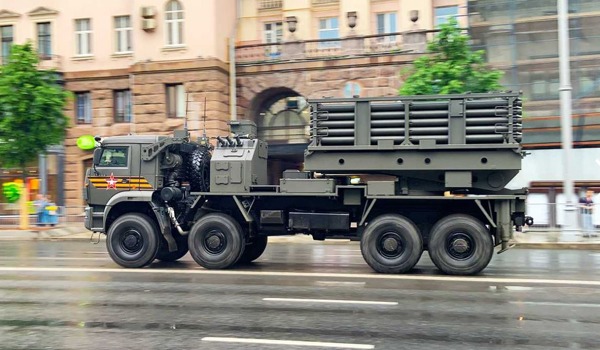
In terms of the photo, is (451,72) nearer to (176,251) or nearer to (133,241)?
(176,251)

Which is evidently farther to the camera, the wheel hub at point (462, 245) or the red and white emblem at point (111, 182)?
the red and white emblem at point (111, 182)

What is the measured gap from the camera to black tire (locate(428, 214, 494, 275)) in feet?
36.9

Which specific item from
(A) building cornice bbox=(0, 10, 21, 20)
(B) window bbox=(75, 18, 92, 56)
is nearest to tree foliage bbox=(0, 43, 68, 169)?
(B) window bbox=(75, 18, 92, 56)

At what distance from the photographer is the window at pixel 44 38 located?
30.8m

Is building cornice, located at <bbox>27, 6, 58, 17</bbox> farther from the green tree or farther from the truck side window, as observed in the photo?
the truck side window

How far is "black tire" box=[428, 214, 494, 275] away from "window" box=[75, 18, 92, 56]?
24.4 metres

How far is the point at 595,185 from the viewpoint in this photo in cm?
2509

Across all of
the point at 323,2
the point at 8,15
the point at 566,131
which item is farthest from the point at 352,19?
the point at 8,15

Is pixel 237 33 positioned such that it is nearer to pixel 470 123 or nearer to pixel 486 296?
pixel 470 123

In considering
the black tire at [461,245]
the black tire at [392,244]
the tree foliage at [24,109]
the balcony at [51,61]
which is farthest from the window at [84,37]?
the black tire at [461,245]

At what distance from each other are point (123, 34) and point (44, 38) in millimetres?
4184

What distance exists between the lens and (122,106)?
99.5 feet

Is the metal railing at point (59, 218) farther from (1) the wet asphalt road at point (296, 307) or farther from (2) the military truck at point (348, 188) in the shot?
(2) the military truck at point (348, 188)

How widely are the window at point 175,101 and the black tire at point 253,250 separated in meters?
16.0
